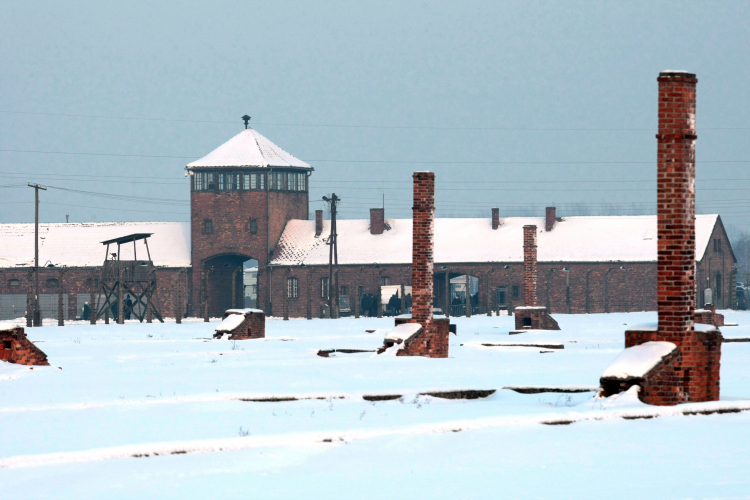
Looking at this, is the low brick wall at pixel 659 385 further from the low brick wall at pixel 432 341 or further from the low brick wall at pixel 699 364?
the low brick wall at pixel 432 341

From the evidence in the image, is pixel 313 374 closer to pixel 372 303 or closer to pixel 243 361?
pixel 243 361

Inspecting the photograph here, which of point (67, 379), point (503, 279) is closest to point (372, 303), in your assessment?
point (503, 279)

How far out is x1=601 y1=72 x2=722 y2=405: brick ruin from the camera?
37.0 ft

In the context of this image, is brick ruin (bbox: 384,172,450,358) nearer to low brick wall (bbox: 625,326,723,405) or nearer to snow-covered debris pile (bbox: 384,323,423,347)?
snow-covered debris pile (bbox: 384,323,423,347)

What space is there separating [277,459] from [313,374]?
6.16m

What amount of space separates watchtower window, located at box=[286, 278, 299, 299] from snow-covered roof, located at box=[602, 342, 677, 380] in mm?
40355

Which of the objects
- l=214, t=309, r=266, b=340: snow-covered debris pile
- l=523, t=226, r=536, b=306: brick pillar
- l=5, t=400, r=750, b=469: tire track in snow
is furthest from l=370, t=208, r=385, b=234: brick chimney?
l=5, t=400, r=750, b=469: tire track in snow

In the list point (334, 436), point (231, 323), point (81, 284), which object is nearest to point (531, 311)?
point (231, 323)

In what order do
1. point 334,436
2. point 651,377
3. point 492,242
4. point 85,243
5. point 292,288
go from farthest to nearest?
point 85,243 → point 492,242 → point 292,288 → point 651,377 → point 334,436

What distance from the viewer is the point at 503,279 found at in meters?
50.5

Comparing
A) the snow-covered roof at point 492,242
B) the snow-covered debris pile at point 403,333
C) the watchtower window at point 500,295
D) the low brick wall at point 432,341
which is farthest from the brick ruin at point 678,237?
the watchtower window at point 500,295

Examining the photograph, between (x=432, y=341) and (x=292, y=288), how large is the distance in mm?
32563

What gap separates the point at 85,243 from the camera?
54469mm

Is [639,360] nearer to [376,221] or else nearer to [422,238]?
[422,238]
